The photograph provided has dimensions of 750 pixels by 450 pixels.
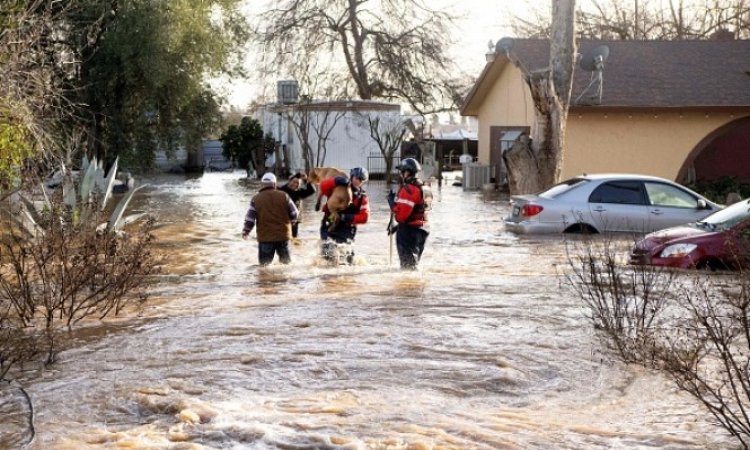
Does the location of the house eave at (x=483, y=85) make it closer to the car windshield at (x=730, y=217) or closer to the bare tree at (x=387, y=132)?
the bare tree at (x=387, y=132)

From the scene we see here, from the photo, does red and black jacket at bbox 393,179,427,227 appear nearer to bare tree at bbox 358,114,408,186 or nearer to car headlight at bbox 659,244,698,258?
car headlight at bbox 659,244,698,258

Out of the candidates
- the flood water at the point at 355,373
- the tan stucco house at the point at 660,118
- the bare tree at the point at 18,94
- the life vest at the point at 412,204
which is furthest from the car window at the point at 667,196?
the bare tree at the point at 18,94

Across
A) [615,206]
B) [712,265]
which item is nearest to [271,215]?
[712,265]

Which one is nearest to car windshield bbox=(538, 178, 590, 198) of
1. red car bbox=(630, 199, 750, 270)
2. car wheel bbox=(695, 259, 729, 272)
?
red car bbox=(630, 199, 750, 270)

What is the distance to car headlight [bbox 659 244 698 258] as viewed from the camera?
1263 centimetres

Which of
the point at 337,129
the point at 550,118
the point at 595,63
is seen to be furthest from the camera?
the point at 337,129

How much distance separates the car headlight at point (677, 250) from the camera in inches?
497

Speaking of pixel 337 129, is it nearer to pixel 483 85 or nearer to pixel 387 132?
pixel 387 132

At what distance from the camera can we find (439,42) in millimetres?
44562

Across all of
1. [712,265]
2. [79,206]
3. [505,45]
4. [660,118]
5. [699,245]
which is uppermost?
[505,45]

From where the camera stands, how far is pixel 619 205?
16922 millimetres

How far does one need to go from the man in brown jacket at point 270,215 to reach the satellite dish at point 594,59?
1374cm

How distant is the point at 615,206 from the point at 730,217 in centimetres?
390

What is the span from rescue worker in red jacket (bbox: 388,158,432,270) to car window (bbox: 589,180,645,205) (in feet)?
16.3
